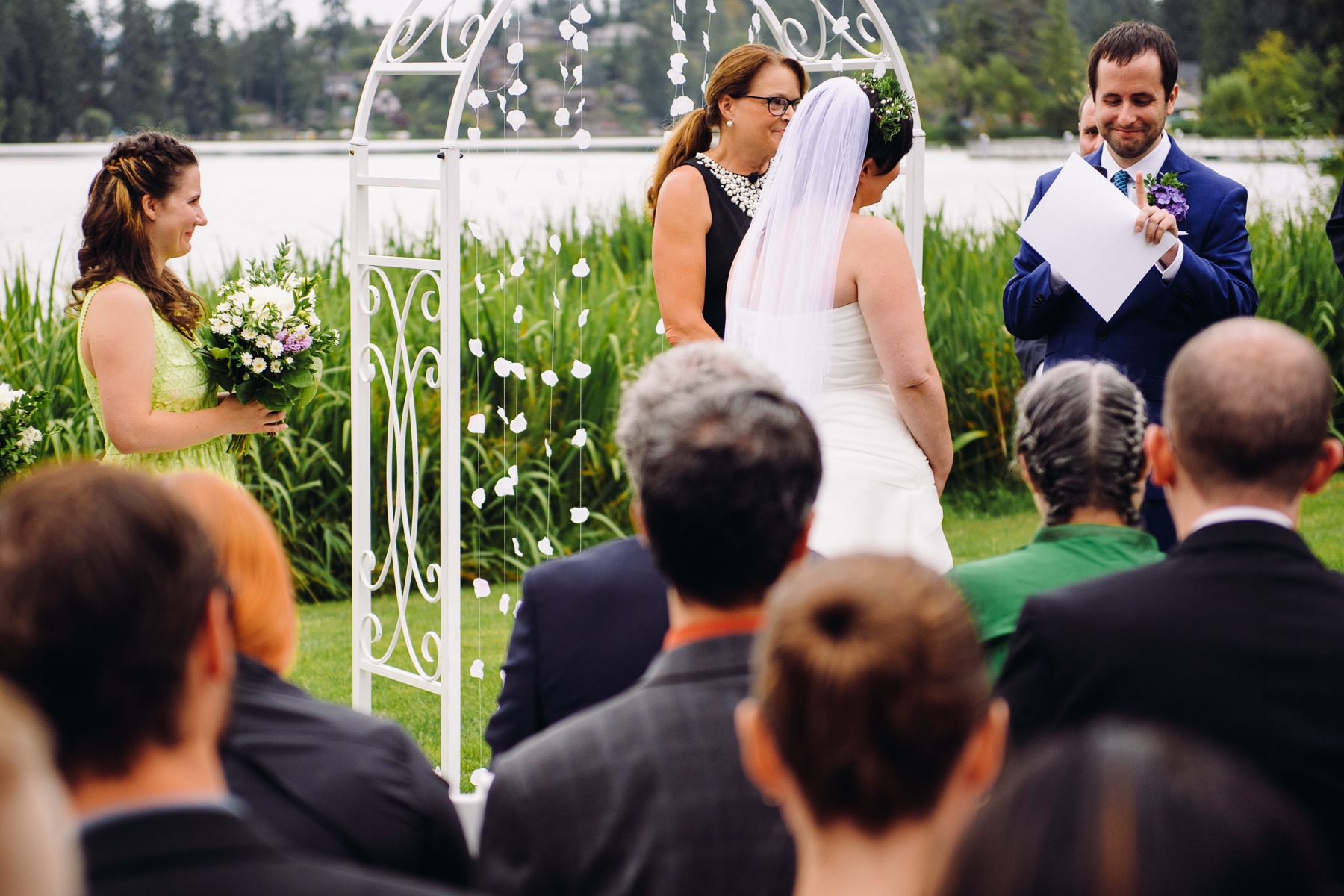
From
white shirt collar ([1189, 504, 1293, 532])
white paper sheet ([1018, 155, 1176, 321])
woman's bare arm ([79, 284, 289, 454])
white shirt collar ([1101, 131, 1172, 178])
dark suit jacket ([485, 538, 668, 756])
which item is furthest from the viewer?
white shirt collar ([1101, 131, 1172, 178])

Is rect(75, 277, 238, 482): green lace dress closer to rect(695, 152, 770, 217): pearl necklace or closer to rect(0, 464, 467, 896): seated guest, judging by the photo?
rect(695, 152, 770, 217): pearl necklace

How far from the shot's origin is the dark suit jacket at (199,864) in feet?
3.56

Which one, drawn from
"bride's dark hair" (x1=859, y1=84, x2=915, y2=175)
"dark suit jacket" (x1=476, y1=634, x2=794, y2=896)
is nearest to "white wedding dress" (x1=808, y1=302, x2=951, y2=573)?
"bride's dark hair" (x1=859, y1=84, x2=915, y2=175)

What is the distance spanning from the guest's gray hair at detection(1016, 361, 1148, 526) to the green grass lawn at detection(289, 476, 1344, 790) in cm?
289

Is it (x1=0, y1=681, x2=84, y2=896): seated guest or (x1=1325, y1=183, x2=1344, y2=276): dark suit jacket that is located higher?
(x1=1325, y1=183, x2=1344, y2=276): dark suit jacket

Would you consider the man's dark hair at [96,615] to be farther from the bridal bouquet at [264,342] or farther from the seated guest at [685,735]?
the bridal bouquet at [264,342]

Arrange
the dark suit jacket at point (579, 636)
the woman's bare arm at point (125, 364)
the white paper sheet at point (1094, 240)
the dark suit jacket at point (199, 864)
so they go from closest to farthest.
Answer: the dark suit jacket at point (199, 864) < the dark suit jacket at point (579, 636) < the woman's bare arm at point (125, 364) < the white paper sheet at point (1094, 240)

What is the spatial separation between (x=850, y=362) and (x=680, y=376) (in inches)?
75.1

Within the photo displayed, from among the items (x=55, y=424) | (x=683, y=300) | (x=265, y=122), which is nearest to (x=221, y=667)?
(x=683, y=300)

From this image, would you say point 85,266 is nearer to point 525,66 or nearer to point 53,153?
point 525,66

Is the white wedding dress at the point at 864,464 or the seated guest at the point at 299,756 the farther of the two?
the white wedding dress at the point at 864,464

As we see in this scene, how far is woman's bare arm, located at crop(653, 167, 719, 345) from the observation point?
13.6ft

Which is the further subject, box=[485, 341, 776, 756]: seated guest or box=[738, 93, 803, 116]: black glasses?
box=[738, 93, 803, 116]: black glasses

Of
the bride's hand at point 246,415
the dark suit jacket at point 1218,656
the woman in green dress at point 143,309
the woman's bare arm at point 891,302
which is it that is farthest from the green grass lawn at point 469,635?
the dark suit jacket at point 1218,656
